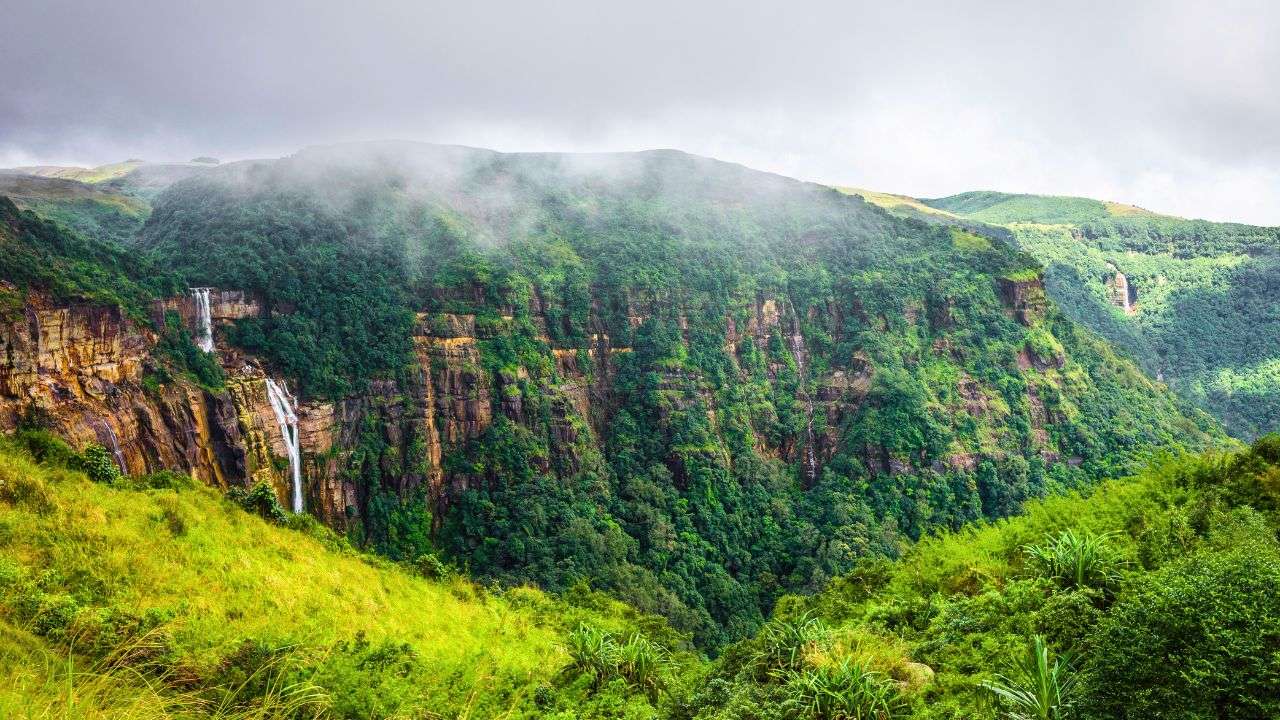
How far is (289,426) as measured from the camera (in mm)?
58688

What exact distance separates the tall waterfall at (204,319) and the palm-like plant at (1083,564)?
203 ft

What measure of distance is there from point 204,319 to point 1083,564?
64.7 meters

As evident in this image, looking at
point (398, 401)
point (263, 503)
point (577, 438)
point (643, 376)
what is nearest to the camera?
point (263, 503)

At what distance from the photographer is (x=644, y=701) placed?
1419 centimetres

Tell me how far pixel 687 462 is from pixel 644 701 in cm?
5837

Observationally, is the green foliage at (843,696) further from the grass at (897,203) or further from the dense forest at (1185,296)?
the grass at (897,203)

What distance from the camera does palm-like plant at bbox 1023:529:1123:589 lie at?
491 inches

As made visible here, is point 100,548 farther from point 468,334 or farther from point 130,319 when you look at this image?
point 468,334

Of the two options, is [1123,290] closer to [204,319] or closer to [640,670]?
[204,319]

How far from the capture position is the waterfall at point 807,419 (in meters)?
78.2

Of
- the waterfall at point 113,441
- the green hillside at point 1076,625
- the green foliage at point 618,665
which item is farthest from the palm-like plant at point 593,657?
the waterfall at point 113,441

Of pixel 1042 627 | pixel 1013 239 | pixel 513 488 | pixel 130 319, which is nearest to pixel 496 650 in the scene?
pixel 1042 627

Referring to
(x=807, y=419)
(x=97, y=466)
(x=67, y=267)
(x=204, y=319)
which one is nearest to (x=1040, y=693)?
(x=97, y=466)

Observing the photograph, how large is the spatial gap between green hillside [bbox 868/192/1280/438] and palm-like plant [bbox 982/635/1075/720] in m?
119
